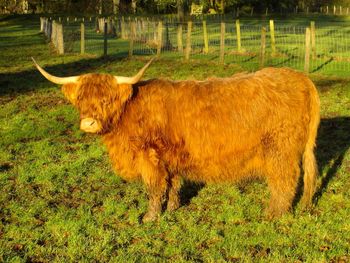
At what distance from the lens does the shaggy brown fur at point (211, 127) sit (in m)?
6.07

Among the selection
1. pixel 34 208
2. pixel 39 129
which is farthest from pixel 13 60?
pixel 34 208

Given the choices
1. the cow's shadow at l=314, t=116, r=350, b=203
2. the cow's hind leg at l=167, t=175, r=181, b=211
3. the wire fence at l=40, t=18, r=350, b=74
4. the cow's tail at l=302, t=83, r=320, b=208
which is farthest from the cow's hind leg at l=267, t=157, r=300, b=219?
the wire fence at l=40, t=18, r=350, b=74

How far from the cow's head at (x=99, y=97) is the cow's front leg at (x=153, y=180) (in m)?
0.61

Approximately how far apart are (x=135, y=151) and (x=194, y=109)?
89cm

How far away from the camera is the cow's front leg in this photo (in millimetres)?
6148

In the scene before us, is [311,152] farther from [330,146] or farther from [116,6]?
[116,6]

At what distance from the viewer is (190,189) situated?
7500 millimetres

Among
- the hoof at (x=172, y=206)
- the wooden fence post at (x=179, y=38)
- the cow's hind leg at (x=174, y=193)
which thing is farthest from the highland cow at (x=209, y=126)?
the wooden fence post at (x=179, y=38)

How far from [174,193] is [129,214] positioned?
65cm

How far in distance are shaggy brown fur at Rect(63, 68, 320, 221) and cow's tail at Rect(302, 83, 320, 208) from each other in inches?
1.0

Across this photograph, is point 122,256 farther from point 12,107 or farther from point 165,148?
point 12,107

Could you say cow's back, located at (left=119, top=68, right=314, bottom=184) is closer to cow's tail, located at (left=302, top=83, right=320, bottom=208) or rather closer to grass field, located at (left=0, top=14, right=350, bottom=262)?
cow's tail, located at (left=302, top=83, right=320, bottom=208)

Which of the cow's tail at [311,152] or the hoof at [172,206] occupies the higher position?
the cow's tail at [311,152]

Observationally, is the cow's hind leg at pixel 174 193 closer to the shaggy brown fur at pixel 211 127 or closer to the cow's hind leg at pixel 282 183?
the shaggy brown fur at pixel 211 127
